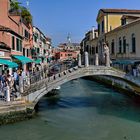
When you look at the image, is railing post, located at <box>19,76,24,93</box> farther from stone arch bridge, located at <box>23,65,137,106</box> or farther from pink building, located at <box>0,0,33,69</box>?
pink building, located at <box>0,0,33,69</box>

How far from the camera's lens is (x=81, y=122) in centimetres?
1620

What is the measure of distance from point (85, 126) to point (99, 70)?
15.2 ft

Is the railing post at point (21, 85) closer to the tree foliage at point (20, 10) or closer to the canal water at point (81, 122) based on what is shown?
the canal water at point (81, 122)

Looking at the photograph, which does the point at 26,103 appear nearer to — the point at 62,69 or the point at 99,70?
the point at 62,69

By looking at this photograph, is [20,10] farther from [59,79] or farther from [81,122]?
[81,122]

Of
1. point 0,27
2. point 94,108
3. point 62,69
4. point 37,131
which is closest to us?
point 37,131

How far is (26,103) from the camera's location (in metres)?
16.1

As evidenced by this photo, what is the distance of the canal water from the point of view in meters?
13.8

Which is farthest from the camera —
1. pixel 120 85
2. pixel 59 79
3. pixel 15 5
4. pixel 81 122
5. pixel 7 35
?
pixel 15 5

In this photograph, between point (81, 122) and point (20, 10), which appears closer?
point (81, 122)

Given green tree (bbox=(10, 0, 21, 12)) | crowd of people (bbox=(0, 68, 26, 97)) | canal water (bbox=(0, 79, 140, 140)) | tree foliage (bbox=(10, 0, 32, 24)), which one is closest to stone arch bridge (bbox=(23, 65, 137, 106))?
crowd of people (bbox=(0, 68, 26, 97))

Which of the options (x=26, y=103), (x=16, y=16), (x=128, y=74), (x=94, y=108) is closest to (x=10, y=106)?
(x=26, y=103)

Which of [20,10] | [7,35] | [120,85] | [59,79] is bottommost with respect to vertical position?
[120,85]

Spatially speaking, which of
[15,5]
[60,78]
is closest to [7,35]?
[60,78]
